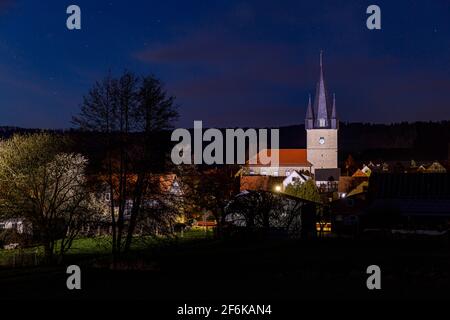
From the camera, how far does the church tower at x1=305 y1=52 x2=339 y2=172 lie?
413 ft

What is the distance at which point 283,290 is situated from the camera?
20172 millimetres

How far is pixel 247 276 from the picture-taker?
24.0 meters

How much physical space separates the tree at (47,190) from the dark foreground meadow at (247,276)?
Result: 3.14 metres

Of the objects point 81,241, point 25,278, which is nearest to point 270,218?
point 81,241

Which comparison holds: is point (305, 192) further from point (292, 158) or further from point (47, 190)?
point (292, 158)

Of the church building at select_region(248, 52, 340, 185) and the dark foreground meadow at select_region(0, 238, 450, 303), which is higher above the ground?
the church building at select_region(248, 52, 340, 185)

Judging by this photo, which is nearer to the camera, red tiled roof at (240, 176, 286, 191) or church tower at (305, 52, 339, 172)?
red tiled roof at (240, 176, 286, 191)

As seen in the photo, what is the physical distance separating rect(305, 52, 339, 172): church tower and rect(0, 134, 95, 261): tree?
94.3 metres

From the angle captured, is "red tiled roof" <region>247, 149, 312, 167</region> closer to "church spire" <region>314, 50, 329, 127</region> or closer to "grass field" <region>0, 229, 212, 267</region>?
"church spire" <region>314, 50, 329, 127</region>

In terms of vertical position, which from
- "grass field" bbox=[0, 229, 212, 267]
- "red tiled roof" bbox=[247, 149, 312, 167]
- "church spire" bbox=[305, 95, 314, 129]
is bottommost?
"grass field" bbox=[0, 229, 212, 267]

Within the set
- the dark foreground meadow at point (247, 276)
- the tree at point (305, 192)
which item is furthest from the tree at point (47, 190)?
the tree at point (305, 192)

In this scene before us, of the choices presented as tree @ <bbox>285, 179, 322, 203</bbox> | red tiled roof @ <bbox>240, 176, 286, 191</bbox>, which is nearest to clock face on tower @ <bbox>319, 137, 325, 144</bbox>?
red tiled roof @ <bbox>240, 176, 286, 191</bbox>
